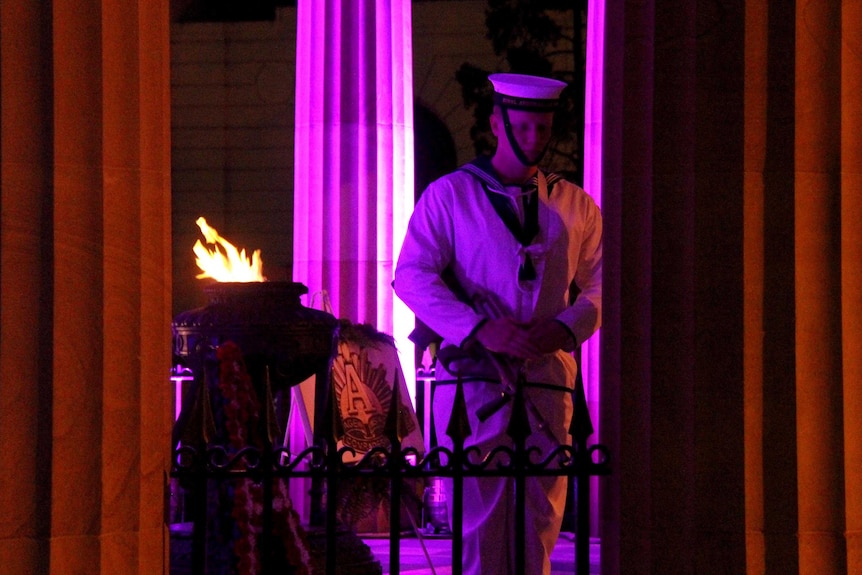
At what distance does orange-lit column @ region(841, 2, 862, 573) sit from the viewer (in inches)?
145

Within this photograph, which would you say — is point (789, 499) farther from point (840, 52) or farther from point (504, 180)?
point (504, 180)

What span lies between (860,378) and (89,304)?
2161mm

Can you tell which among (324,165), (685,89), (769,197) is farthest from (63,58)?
(324,165)

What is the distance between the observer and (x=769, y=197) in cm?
373

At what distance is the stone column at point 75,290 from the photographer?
3.21 meters

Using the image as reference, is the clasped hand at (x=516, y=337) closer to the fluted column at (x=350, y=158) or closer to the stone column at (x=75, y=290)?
the stone column at (x=75, y=290)

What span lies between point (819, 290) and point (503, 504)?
144cm

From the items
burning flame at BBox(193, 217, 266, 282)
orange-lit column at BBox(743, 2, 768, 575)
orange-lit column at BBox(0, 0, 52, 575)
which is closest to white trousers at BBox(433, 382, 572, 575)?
orange-lit column at BBox(743, 2, 768, 575)

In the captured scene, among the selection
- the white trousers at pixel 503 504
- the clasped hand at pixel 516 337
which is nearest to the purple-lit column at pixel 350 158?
the white trousers at pixel 503 504

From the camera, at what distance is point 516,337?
438 cm

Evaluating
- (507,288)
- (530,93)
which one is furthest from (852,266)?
(530,93)

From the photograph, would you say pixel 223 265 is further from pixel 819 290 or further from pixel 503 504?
pixel 819 290

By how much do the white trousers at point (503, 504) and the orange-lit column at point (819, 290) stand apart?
112 centimetres

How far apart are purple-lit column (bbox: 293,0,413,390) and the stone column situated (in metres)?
6.26
